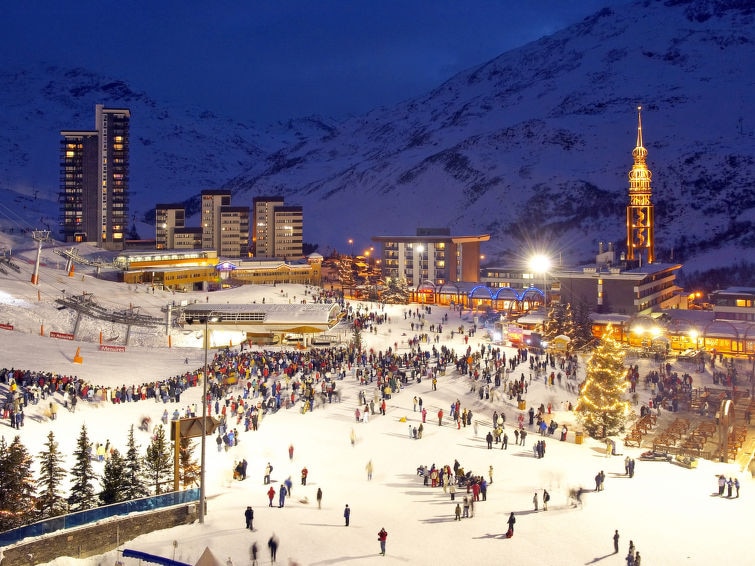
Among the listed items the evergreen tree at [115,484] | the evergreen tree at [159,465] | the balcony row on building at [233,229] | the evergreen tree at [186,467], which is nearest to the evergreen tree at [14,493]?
the evergreen tree at [115,484]

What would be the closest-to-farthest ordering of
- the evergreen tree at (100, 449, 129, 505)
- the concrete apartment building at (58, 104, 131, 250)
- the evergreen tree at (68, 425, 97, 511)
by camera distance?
the evergreen tree at (68, 425, 97, 511), the evergreen tree at (100, 449, 129, 505), the concrete apartment building at (58, 104, 131, 250)

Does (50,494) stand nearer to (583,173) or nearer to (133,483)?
(133,483)

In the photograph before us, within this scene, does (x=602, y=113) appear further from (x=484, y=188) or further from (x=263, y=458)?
(x=263, y=458)

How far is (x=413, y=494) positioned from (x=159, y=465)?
792 centimetres

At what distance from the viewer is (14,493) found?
1966 centimetres

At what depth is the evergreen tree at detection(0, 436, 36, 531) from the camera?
19.4 metres

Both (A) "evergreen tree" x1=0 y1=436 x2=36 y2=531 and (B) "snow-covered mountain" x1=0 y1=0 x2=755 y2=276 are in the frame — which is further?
(B) "snow-covered mountain" x1=0 y1=0 x2=755 y2=276

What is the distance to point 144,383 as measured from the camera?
3709 cm

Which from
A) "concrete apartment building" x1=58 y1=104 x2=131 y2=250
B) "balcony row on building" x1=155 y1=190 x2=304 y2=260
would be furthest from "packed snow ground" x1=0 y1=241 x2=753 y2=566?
"concrete apartment building" x1=58 y1=104 x2=131 y2=250

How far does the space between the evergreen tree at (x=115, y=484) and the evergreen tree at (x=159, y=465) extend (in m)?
0.91

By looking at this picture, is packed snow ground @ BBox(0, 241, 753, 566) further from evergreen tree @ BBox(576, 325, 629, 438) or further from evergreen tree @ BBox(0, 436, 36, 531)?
evergreen tree @ BBox(0, 436, 36, 531)

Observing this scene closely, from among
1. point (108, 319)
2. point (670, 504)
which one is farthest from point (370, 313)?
point (670, 504)

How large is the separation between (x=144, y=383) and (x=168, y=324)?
49.9 ft

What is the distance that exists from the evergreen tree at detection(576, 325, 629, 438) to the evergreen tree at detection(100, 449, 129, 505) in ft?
66.6
